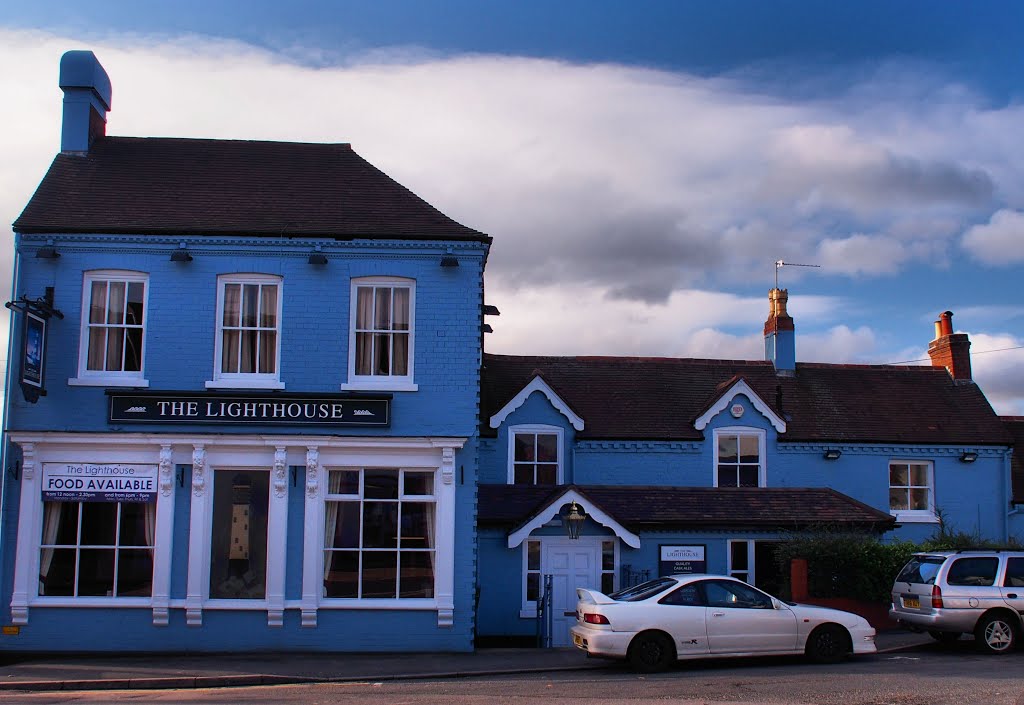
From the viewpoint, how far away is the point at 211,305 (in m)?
17.2

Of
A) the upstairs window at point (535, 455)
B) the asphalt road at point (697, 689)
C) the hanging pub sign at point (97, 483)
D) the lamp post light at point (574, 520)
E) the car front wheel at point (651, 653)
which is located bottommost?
the asphalt road at point (697, 689)

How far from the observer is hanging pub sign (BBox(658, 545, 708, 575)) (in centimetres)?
2016

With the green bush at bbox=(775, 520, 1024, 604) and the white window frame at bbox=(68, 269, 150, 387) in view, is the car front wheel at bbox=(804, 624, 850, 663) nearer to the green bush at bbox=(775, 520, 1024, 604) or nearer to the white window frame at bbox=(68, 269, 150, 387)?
the green bush at bbox=(775, 520, 1024, 604)

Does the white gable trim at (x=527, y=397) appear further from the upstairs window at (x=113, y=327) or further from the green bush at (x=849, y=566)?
the upstairs window at (x=113, y=327)

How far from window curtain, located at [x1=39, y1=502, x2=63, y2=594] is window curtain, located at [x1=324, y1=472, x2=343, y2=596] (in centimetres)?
444

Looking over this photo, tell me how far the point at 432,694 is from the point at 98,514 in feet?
23.7

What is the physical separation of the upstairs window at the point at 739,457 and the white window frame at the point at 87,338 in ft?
43.0

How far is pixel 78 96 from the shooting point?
19234mm

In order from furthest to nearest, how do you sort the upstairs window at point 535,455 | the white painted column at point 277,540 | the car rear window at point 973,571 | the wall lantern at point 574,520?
the upstairs window at point 535,455 < the wall lantern at point 574,520 < the white painted column at point 277,540 < the car rear window at point 973,571

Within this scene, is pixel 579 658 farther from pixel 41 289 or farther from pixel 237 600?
pixel 41 289

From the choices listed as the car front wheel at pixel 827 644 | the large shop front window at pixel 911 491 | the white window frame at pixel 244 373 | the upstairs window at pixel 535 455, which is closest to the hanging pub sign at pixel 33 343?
the white window frame at pixel 244 373

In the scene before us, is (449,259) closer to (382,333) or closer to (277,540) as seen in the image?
(382,333)

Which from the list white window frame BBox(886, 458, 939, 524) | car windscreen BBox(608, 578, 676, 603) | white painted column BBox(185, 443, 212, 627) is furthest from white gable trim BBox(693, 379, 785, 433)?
white painted column BBox(185, 443, 212, 627)

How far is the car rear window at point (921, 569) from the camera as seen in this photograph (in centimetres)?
1656
